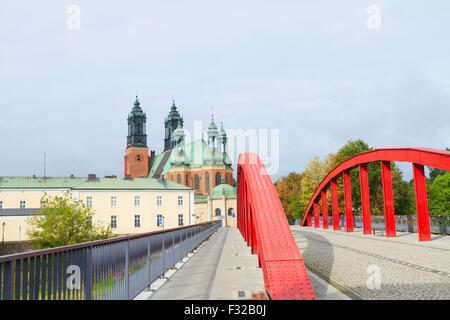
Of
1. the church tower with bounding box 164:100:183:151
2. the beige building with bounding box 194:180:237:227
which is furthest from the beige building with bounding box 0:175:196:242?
the church tower with bounding box 164:100:183:151

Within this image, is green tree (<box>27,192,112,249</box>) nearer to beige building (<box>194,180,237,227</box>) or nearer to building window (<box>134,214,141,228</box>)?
building window (<box>134,214,141,228</box>)

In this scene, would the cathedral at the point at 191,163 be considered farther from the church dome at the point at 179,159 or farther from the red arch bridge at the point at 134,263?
the red arch bridge at the point at 134,263

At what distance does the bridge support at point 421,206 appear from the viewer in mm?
20719

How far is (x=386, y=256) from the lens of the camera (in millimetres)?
14000

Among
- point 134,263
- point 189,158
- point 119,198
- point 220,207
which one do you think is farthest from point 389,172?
point 189,158

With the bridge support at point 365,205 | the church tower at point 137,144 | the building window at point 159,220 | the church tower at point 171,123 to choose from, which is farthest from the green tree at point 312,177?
the church tower at point 171,123

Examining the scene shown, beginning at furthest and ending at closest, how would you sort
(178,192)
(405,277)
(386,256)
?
(178,192), (386,256), (405,277)

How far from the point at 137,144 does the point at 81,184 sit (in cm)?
5002

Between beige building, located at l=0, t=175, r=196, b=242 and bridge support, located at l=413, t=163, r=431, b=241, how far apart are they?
4045 centimetres

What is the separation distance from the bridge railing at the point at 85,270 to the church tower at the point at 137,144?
98.8 metres
